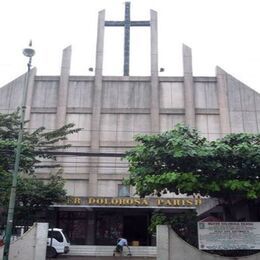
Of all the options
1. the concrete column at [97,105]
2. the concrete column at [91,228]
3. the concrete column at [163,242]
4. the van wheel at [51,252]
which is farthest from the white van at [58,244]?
the concrete column at [163,242]

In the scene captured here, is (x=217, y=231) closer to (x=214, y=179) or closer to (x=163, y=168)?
(x=214, y=179)

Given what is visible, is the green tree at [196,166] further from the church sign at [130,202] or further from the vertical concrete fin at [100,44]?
the vertical concrete fin at [100,44]

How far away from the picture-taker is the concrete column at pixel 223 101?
1331 inches

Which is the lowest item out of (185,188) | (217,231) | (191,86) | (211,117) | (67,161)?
(217,231)

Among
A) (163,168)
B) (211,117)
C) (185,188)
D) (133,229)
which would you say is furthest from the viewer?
(211,117)

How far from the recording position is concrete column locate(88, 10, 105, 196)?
32.7 metres

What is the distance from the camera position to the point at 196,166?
1380 cm

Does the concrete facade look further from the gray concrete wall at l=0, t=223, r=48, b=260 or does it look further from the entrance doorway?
the gray concrete wall at l=0, t=223, r=48, b=260

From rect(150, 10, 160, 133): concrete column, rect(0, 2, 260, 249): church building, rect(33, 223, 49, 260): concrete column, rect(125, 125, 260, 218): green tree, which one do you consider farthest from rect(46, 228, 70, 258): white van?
rect(150, 10, 160, 133): concrete column

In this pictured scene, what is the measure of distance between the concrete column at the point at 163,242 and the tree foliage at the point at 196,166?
4.91 ft

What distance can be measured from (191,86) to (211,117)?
10.4 ft

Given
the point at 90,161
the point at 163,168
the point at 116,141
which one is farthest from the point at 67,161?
the point at 163,168

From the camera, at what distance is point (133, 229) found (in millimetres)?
32281

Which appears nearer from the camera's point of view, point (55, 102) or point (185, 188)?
point (185, 188)
